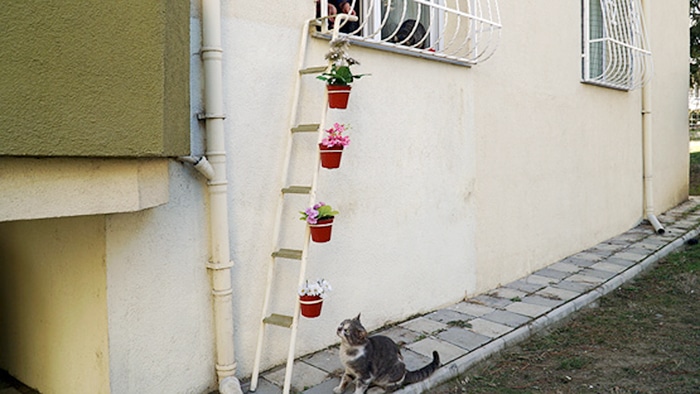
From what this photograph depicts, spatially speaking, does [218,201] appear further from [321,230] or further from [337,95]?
[337,95]

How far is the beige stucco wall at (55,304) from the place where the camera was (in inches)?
104

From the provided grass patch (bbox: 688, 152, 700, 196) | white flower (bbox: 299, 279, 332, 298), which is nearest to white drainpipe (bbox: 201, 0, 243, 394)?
white flower (bbox: 299, 279, 332, 298)

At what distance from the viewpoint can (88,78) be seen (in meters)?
1.94

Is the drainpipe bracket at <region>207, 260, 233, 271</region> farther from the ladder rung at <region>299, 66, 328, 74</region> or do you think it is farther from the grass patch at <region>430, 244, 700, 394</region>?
the grass patch at <region>430, 244, 700, 394</region>

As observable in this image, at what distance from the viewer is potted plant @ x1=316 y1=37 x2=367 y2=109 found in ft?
9.99

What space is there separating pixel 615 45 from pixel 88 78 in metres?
7.46

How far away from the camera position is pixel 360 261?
3936 mm

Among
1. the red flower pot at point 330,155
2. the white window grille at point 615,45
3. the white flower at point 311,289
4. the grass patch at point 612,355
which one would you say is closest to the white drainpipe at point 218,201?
the white flower at point 311,289

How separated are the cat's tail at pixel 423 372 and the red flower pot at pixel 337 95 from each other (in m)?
1.62

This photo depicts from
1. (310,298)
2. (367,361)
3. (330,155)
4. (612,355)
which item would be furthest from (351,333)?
(612,355)

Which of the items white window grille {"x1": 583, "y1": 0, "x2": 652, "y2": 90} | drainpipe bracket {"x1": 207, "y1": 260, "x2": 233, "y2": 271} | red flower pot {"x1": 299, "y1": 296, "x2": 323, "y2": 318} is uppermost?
white window grille {"x1": 583, "y1": 0, "x2": 652, "y2": 90}

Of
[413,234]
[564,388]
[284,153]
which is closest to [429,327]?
[413,234]

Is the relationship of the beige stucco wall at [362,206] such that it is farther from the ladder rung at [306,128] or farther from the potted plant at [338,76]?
the potted plant at [338,76]

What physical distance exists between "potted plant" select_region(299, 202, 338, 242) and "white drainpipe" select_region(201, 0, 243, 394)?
468 millimetres
